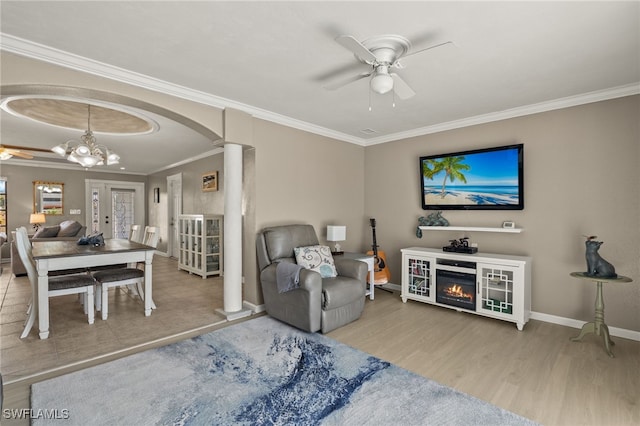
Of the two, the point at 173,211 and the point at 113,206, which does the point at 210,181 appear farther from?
the point at 113,206

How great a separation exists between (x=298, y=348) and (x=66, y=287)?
258 centimetres

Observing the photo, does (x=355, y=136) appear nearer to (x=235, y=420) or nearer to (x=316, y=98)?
(x=316, y=98)

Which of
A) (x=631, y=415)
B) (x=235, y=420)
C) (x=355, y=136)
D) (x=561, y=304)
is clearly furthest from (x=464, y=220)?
(x=235, y=420)

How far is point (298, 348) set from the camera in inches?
112

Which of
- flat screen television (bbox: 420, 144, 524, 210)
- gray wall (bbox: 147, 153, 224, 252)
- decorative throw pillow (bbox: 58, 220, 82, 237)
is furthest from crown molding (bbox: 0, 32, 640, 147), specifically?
decorative throw pillow (bbox: 58, 220, 82, 237)

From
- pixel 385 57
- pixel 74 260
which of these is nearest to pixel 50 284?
pixel 74 260

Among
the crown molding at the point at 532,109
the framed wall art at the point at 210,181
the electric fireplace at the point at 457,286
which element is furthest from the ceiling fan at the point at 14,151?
the electric fireplace at the point at 457,286

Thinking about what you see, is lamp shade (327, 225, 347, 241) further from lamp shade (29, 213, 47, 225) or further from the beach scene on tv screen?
lamp shade (29, 213, 47, 225)

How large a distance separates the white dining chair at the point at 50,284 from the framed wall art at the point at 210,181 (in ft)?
10.2

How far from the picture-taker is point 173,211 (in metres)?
8.05

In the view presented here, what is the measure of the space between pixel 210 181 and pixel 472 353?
18.2 ft

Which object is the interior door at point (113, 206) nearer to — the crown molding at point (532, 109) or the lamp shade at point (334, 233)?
the lamp shade at point (334, 233)

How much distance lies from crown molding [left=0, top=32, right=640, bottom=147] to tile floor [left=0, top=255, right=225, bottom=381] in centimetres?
245

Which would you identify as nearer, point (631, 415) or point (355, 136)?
point (631, 415)
